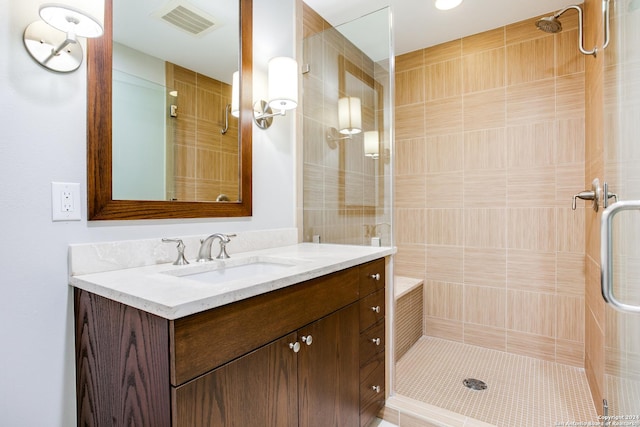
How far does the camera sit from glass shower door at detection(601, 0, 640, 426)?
959mm

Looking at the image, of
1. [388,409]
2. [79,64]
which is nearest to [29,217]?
[79,64]

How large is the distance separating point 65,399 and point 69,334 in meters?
0.20

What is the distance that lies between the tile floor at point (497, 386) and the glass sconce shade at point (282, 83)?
1689 millimetres

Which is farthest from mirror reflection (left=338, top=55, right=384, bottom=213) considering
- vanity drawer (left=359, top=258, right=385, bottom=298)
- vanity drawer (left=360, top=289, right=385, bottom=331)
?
vanity drawer (left=360, top=289, right=385, bottom=331)

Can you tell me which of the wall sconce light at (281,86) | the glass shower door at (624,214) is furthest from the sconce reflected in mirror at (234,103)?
the glass shower door at (624,214)

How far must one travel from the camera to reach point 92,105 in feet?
3.50

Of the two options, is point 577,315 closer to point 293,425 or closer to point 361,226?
point 361,226

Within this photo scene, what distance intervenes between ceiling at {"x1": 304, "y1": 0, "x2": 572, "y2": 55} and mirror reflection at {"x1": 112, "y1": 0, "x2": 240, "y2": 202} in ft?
2.82

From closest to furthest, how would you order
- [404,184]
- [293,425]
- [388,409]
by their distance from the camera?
[293,425]
[388,409]
[404,184]

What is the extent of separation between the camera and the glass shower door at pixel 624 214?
96cm

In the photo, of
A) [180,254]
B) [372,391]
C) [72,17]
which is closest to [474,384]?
[372,391]

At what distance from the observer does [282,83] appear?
5.28 feet

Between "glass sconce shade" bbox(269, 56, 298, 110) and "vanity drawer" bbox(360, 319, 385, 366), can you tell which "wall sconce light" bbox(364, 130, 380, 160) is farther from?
"vanity drawer" bbox(360, 319, 385, 366)

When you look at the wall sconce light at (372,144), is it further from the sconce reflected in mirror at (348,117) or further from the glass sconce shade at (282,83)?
the glass sconce shade at (282,83)
